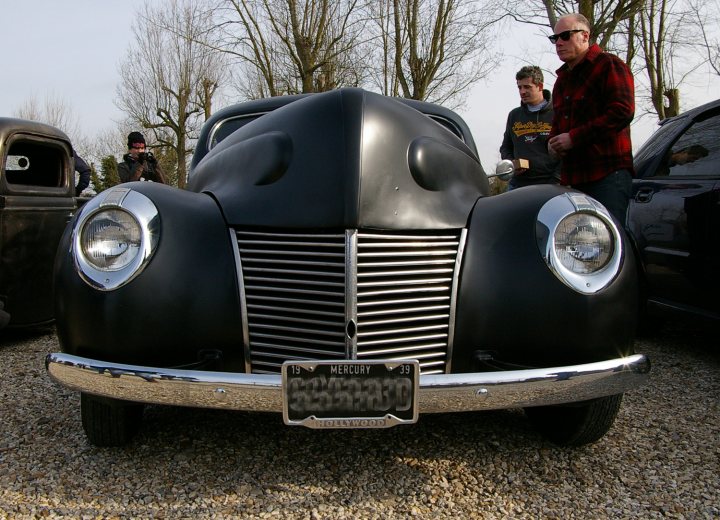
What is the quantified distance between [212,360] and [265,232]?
1.54 ft

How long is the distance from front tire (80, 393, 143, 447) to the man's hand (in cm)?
250

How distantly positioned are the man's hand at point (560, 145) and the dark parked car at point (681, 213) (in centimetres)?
88

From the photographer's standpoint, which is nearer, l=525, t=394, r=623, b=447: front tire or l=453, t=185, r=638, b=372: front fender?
l=453, t=185, r=638, b=372: front fender

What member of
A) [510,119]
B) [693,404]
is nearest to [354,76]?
[510,119]

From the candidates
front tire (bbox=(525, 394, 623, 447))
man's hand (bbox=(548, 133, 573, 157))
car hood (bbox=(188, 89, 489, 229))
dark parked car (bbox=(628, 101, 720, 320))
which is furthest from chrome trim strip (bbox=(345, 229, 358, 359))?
dark parked car (bbox=(628, 101, 720, 320))

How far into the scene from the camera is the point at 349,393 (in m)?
1.78

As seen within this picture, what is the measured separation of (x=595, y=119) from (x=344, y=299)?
2.00 metres

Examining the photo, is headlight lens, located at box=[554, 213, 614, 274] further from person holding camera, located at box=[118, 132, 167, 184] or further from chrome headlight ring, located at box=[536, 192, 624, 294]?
person holding camera, located at box=[118, 132, 167, 184]

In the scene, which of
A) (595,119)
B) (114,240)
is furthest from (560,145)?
(114,240)

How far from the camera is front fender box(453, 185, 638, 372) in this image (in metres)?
1.98

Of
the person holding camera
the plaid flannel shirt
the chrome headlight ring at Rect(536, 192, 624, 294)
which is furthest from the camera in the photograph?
the person holding camera

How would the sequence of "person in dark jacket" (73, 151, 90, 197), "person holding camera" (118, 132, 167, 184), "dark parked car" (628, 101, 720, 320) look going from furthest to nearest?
"person holding camera" (118, 132, 167, 184) < "person in dark jacket" (73, 151, 90, 197) < "dark parked car" (628, 101, 720, 320)

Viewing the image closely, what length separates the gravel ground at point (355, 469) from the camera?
6.27 feet

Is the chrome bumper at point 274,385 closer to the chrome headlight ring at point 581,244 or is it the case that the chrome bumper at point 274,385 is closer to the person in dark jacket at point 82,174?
the chrome headlight ring at point 581,244
